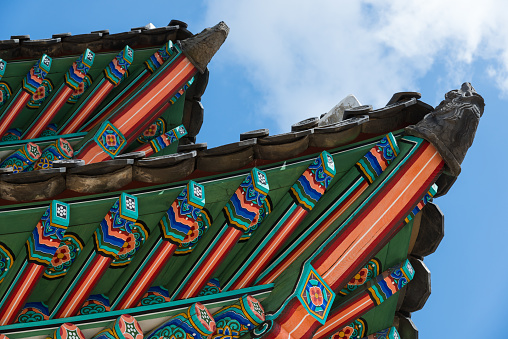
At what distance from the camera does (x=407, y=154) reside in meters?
6.86

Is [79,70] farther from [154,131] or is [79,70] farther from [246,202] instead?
[246,202]

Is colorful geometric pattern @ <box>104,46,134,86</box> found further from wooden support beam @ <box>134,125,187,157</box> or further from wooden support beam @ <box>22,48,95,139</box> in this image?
wooden support beam @ <box>134,125,187,157</box>

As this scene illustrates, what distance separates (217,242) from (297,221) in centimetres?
74

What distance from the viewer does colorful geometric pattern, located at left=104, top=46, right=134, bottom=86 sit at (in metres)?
9.35

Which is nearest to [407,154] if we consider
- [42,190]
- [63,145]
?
[42,190]

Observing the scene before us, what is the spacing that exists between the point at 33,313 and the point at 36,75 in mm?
4186

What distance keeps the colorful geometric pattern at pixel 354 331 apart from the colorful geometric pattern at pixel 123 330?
7.13 ft

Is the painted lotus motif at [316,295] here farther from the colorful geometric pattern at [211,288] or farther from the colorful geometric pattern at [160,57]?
the colorful geometric pattern at [160,57]

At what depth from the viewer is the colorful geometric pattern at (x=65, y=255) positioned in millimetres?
5691

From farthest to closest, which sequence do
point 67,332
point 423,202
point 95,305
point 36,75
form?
point 36,75 < point 423,202 < point 95,305 < point 67,332

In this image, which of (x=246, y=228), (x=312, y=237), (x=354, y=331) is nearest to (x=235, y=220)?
(x=246, y=228)

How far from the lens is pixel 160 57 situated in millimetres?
9516

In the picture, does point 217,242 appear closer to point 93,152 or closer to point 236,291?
point 236,291

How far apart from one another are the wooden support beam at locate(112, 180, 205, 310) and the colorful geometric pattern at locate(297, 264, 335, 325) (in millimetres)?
994
